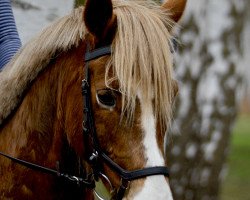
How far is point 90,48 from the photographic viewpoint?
416 cm

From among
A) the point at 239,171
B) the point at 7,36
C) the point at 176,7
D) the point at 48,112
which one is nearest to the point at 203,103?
the point at 7,36

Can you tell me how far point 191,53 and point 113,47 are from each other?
16.5 ft

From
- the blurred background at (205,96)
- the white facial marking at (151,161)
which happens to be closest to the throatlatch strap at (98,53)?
the white facial marking at (151,161)

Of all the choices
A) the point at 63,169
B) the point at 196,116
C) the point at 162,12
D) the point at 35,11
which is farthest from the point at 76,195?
the point at 196,116

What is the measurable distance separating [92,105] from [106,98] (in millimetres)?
90

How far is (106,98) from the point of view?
400cm

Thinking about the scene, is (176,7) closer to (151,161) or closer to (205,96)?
(151,161)

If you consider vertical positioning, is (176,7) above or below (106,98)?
above

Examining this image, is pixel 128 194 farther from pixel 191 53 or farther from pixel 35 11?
pixel 191 53

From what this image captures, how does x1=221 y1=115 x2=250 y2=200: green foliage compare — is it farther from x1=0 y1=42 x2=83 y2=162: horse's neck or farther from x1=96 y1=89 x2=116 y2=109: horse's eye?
x1=96 y1=89 x2=116 y2=109: horse's eye

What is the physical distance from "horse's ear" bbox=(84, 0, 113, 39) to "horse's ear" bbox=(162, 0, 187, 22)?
0.43m

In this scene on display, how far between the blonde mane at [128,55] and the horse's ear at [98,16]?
0.06 metres

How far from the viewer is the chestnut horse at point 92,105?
391cm

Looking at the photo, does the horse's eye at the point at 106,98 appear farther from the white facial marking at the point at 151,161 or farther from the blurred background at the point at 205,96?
the blurred background at the point at 205,96
